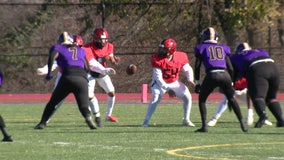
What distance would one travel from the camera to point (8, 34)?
123 ft

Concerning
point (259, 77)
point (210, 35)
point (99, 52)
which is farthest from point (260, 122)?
point (99, 52)

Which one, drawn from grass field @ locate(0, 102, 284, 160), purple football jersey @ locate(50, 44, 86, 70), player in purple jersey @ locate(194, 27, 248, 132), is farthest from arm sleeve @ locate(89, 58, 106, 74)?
player in purple jersey @ locate(194, 27, 248, 132)

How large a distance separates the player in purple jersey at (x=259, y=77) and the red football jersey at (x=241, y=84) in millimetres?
731

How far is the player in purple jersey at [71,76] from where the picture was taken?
51.8 ft

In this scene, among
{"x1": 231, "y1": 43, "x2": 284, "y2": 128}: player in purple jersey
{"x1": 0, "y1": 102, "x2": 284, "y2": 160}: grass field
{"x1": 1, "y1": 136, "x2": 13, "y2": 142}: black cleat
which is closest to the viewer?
{"x1": 0, "y1": 102, "x2": 284, "y2": 160}: grass field

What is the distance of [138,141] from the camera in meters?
13.9

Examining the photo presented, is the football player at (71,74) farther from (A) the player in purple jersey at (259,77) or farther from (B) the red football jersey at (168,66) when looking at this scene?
(A) the player in purple jersey at (259,77)

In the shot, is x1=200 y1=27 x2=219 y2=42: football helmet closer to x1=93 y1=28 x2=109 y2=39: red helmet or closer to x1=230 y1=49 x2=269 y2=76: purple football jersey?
x1=230 y1=49 x2=269 y2=76: purple football jersey

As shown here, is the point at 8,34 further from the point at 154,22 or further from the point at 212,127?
the point at 212,127

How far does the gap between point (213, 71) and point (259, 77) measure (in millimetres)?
1142

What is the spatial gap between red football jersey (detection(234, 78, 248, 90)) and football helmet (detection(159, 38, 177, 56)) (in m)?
1.38

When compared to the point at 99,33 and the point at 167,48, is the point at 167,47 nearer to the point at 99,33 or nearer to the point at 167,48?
the point at 167,48

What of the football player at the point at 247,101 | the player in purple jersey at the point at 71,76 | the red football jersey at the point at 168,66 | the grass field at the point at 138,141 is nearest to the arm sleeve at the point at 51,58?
the player in purple jersey at the point at 71,76

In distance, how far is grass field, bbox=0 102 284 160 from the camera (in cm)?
1184
